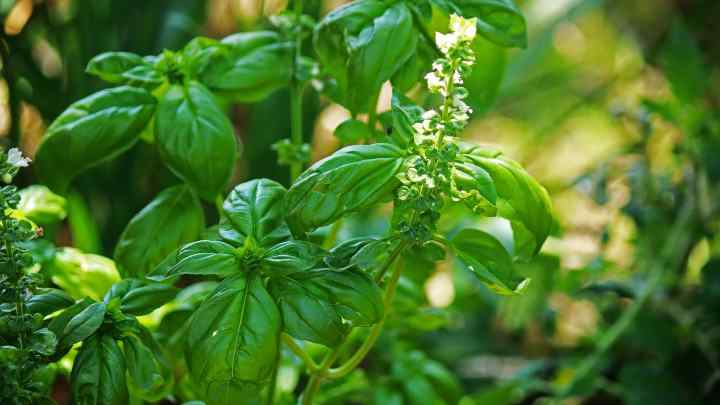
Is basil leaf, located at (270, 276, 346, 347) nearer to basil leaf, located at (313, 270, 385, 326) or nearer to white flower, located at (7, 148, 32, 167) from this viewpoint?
basil leaf, located at (313, 270, 385, 326)

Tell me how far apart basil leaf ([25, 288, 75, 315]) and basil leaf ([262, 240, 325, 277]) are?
0.17 m

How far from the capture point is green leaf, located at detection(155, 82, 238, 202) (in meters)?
0.65

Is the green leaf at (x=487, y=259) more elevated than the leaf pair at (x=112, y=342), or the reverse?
the green leaf at (x=487, y=259)

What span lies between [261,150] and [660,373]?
0.66 m

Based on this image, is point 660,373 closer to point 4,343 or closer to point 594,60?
point 4,343

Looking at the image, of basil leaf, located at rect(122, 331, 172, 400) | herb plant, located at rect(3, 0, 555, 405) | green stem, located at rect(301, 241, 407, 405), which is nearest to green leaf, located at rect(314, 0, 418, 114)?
herb plant, located at rect(3, 0, 555, 405)

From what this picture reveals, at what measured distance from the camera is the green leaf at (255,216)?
1.99 ft

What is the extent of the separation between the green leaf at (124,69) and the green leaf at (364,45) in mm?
145

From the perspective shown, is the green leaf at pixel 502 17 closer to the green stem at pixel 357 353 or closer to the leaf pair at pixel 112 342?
the green stem at pixel 357 353

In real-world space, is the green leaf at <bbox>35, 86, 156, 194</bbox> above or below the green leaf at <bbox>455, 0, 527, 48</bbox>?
below

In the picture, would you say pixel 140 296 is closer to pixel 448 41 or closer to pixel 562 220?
pixel 448 41

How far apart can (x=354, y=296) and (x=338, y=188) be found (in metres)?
0.07

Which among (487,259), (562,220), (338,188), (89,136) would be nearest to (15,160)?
(89,136)

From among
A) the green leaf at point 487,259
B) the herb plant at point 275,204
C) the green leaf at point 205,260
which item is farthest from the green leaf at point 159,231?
the green leaf at point 487,259
